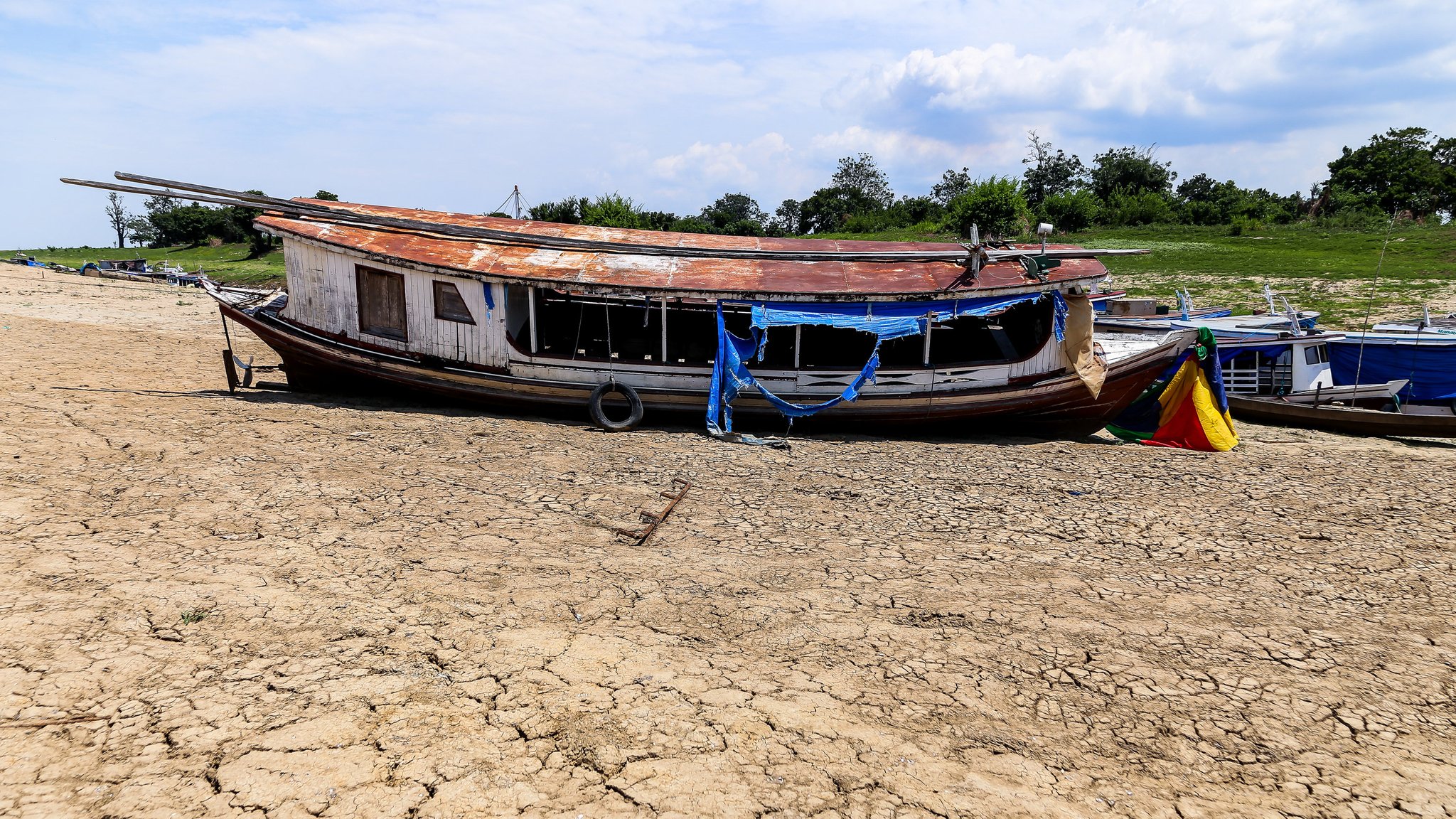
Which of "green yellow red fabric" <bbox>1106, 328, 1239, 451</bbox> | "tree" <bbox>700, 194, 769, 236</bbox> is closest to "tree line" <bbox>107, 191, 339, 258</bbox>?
"tree" <bbox>700, 194, 769, 236</bbox>

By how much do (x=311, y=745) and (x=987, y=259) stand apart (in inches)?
475

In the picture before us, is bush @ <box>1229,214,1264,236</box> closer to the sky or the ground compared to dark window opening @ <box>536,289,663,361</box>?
closer to the sky

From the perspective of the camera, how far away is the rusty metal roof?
12.5 m

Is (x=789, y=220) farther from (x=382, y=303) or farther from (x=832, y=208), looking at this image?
(x=382, y=303)

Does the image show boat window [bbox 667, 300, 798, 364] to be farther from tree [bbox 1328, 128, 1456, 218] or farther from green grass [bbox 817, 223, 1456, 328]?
tree [bbox 1328, 128, 1456, 218]

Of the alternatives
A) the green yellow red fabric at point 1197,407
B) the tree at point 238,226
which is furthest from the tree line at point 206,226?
the green yellow red fabric at point 1197,407

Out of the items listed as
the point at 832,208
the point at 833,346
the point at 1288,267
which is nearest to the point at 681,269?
the point at 833,346

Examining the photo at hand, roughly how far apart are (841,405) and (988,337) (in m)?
3.77

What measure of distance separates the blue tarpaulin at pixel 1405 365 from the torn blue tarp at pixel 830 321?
8068 mm

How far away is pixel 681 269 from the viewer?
43.6 feet

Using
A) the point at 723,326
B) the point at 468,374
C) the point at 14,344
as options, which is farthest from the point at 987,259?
the point at 14,344

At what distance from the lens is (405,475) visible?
9.60m

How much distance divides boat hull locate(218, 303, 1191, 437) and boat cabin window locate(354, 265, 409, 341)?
45 cm

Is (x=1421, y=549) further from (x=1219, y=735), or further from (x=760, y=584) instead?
(x=760, y=584)
